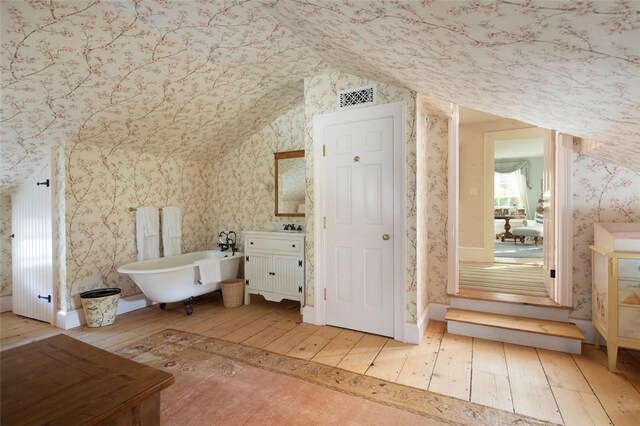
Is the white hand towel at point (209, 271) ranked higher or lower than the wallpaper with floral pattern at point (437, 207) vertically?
lower

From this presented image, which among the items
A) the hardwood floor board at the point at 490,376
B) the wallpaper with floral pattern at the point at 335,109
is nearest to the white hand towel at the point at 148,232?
the wallpaper with floral pattern at the point at 335,109

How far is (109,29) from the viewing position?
6.64ft

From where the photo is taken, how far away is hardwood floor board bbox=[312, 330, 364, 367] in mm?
2277

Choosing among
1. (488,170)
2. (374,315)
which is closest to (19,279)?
(374,315)

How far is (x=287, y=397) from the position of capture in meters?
1.83

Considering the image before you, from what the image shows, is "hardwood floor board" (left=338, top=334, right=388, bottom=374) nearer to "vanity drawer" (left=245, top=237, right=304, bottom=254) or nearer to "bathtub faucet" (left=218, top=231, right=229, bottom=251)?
"vanity drawer" (left=245, top=237, right=304, bottom=254)

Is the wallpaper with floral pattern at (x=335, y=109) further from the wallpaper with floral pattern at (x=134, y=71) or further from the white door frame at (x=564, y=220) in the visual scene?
the white door frame at (x=564, y=220)

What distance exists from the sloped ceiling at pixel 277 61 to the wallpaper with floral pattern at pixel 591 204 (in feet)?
0.84

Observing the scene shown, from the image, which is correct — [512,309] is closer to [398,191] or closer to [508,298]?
[508,298]

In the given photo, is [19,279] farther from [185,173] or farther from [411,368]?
[411,368]

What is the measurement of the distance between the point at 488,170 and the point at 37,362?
223 inches

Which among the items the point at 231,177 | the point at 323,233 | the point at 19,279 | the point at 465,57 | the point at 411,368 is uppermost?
the point at 465,57

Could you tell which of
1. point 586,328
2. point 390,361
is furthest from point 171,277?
point 586,328

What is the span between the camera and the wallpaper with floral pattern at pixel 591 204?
8.00ft
